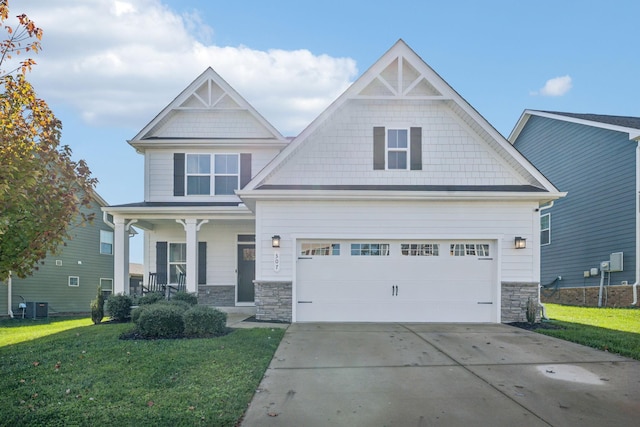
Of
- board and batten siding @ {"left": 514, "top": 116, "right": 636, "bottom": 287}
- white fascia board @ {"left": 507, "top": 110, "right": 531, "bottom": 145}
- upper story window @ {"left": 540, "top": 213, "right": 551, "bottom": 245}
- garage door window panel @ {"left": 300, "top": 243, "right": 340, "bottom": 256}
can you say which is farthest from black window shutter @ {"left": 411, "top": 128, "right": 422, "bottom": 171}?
white fascia board @ {"left": 507, "top": 110, "right": 531, "bottom": 145}

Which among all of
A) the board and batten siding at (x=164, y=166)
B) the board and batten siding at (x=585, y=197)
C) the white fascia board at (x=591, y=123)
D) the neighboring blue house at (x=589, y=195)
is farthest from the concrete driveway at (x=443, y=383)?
the white fascia board at (x=591, y=123)

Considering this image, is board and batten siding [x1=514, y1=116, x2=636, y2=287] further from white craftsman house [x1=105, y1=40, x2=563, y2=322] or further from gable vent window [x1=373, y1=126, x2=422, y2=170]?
gable vent window [x1=373, y1=126, x2=422, y2=170]

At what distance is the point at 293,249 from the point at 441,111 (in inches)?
209

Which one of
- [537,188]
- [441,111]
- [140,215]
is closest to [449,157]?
[441,111]

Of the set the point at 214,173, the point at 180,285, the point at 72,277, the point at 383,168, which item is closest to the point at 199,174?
the point at 214,173

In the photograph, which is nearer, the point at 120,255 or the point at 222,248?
the point at 120,255

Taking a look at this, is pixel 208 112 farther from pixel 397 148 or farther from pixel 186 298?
pixel 397 148

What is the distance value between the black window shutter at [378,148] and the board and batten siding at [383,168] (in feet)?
0.28

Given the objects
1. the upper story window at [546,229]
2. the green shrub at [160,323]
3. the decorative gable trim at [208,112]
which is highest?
the decorative gable trim at [208,112]

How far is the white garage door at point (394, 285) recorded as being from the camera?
11.5 metres

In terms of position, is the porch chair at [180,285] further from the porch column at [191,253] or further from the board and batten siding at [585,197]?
the board and batten siding at [585,197]

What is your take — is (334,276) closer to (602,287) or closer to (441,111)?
(441,111)

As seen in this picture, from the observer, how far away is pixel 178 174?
15125 mm

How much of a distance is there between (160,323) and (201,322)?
0.78 metres
